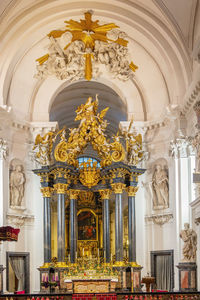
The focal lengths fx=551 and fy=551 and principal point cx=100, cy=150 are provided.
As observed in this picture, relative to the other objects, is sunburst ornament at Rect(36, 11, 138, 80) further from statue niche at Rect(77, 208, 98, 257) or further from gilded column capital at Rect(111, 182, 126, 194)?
statue niche at Rect(77, 208, 98, 257)

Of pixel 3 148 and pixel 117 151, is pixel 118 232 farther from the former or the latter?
pixel 3 148

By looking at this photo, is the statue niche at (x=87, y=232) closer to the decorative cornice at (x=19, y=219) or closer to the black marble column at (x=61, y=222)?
the black marble column at (x=61, y=222)

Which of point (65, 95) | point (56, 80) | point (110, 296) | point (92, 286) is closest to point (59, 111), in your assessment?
point (65, 95)

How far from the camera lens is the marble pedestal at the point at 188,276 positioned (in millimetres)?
18922

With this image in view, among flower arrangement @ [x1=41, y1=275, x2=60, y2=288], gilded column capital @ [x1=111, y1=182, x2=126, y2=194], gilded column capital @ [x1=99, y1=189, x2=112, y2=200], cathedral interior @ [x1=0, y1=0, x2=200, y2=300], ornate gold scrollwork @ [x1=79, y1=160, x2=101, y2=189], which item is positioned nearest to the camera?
Answer: flower arrangement @ [x1=41, y1=275, x2=60, y2=288]

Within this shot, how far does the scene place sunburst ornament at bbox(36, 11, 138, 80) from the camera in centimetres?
2233

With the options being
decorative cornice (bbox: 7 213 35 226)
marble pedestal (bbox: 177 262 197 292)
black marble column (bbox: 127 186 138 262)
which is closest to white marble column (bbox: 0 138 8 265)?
decorative cornice (bbox: 7 213 35 226)

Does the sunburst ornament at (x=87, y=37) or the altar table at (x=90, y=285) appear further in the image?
the sunburst ornament at (x=87, y=37)

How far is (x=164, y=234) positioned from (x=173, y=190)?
1966mm

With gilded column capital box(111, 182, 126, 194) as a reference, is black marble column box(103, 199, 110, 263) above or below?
below

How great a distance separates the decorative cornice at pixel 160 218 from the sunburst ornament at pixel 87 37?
21.2ft

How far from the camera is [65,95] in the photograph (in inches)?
1106

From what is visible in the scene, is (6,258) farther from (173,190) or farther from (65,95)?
(65,95)

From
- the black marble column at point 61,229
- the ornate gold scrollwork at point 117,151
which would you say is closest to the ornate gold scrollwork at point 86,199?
the black marble column at point 61,229
